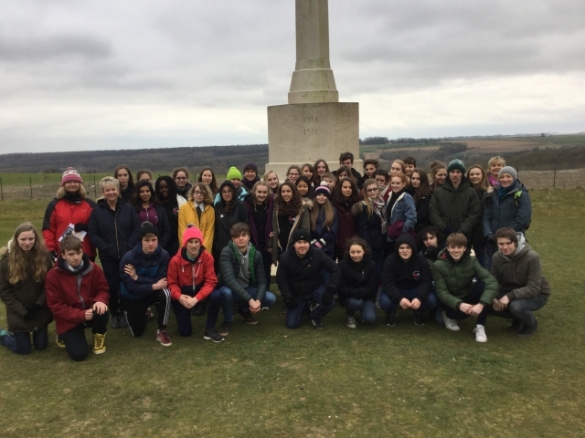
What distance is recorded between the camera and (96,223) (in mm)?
5043

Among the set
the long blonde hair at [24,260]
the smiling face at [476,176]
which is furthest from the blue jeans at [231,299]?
the smiling face at [476,176]

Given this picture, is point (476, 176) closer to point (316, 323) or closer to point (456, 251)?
point (456, 251)

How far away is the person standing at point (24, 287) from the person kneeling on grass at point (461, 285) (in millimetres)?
3779

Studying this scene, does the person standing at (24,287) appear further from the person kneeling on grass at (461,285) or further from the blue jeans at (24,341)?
the person kneeling on grass at (461,285)

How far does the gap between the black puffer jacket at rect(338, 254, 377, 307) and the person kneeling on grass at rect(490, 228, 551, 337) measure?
120 cm

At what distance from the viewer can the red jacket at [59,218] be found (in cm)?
504

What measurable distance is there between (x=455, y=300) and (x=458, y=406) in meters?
1.47

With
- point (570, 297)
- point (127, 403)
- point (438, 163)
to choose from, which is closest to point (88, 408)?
point (127, 403)

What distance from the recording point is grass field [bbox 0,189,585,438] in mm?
3256

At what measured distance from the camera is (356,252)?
5.00 meters

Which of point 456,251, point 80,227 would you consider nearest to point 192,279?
point 80,227

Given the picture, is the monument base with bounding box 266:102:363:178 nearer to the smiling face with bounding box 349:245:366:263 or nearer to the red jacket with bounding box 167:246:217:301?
the smiling face with bounding box 349:245:366:263

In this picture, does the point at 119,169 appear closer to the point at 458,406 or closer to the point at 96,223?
the point at 96,223

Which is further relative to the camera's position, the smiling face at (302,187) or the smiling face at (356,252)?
the smiling face at (302,187)
